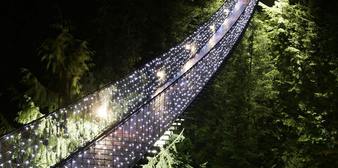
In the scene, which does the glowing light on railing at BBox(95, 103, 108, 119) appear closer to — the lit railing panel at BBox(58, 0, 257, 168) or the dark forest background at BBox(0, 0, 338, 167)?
the lit railing panel at BBox(58, 0, 257, 168)

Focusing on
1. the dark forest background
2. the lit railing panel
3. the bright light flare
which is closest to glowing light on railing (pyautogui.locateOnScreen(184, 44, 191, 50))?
the dark forest background

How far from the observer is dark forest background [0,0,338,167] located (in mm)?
11105

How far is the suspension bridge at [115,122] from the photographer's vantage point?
21.7 ft

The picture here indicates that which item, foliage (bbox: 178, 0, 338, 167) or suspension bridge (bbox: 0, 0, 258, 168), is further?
foliage (bbox: 178, 0, 338, 167)

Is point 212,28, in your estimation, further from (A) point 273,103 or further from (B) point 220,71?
(B) point 220,71

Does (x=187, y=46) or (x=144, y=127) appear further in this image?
(x=187, y=46)

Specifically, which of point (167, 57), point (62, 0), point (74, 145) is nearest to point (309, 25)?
point (167, 57)

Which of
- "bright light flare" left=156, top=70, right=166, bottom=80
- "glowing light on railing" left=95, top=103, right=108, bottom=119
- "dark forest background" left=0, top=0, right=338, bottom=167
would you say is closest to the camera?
"glowing light on railing" left=95, top=103, right=108, bottom=119

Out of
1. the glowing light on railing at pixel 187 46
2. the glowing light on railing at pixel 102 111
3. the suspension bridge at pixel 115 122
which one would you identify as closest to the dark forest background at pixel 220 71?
the suspension bridge at pixel 115 122

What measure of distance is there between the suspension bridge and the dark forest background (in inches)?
36.2

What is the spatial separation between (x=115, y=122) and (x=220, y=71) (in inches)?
135

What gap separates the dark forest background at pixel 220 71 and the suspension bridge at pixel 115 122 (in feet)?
3.01

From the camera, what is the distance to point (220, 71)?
11.3 metres

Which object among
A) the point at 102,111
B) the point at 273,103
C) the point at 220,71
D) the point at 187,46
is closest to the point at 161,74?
the point at 220,71
